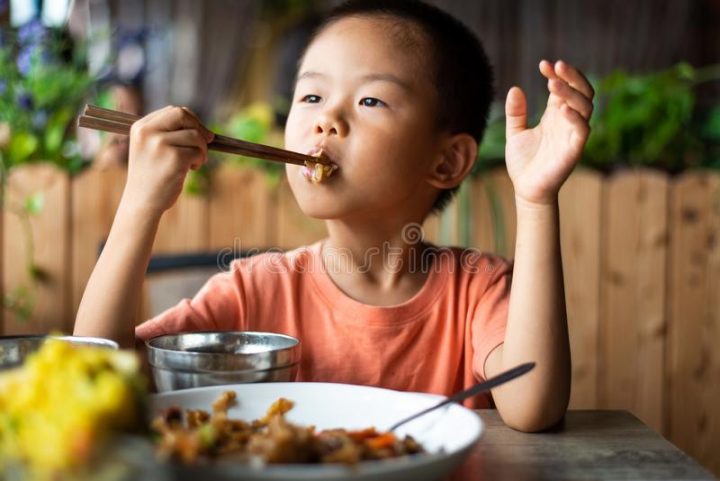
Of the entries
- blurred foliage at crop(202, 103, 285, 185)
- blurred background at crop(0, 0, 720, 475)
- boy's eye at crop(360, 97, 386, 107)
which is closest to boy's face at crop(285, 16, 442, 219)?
boy's eye at crop(360, 97, 386, 107)

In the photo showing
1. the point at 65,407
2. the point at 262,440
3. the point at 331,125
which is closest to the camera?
the point at 65,407

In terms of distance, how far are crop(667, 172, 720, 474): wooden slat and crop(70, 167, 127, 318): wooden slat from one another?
6.41ft

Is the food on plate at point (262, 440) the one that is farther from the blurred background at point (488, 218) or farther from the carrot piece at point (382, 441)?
the blurred background at point (488, 218)

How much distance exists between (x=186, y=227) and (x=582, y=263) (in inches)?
55.0

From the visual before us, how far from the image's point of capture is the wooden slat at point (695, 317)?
273cm

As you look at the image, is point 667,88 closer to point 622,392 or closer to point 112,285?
point 622,392

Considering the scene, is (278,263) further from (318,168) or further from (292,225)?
(292,225)

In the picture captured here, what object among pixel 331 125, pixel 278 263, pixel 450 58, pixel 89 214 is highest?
pixel 450 58

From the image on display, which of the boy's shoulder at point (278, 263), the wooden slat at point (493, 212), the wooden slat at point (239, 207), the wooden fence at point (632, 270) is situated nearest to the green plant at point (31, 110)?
the wooden slat at point (239, 207)

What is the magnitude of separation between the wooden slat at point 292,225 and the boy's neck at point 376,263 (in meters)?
1.22

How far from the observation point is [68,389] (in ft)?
1.58

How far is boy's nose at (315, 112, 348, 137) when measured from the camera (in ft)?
3.99

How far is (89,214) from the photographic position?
Result: 2.48m

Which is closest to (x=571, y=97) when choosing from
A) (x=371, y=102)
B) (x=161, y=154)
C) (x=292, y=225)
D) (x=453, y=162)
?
(x=371, y=102)
